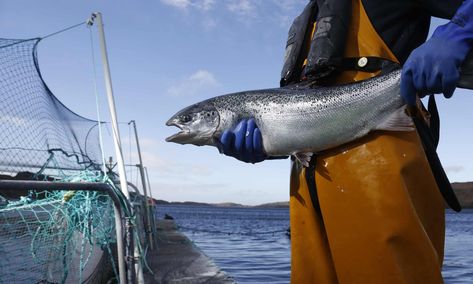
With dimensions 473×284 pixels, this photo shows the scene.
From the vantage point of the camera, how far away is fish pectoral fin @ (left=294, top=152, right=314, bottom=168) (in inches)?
109

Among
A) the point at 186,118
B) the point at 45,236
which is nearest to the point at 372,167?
the point at 186,118

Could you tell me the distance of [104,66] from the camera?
7398mm

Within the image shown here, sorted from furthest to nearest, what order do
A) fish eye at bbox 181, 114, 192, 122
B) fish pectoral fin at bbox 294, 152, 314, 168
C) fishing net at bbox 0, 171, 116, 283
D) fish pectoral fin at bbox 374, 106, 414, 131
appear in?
fishing net at bbox 0, 171, 116, 283
fish eye at bbox 181, 114, 192, 122
fish pectoral fin at bbox 294, 152, 314, 168
fish pectoral fin at bbox 374, 106, 414, 131

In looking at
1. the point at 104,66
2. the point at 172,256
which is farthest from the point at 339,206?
the point at 172,256

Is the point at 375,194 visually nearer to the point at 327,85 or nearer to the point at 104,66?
the point at 327,85

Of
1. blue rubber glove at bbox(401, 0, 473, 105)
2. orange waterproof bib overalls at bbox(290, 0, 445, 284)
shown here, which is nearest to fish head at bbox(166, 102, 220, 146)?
orange waterproof bib overalls at bbox(290, 0, 445, 284)

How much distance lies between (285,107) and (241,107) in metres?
0.30

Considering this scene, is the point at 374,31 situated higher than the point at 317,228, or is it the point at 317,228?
the point at 374,31

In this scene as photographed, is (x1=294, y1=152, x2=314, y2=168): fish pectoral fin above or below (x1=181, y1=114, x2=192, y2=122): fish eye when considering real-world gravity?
below

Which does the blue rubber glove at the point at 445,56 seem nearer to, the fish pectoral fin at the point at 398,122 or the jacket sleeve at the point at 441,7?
the jacket sleeve at the point at 441,7

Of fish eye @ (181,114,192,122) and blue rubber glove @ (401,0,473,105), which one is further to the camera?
fish eye @ (181,114,192,122)

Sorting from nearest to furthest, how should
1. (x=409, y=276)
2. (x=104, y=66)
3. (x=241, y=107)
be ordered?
(x=409, y=276)
(x=241, y=107)
(x=104, y=66)

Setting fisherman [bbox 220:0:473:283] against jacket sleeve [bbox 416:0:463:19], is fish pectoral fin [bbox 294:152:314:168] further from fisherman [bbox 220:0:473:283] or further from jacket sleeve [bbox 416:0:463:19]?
jacket sleeve [bbox 416:0:463:19]

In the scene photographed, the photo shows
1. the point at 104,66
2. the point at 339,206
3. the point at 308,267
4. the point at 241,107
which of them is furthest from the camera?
the point at 104,66
